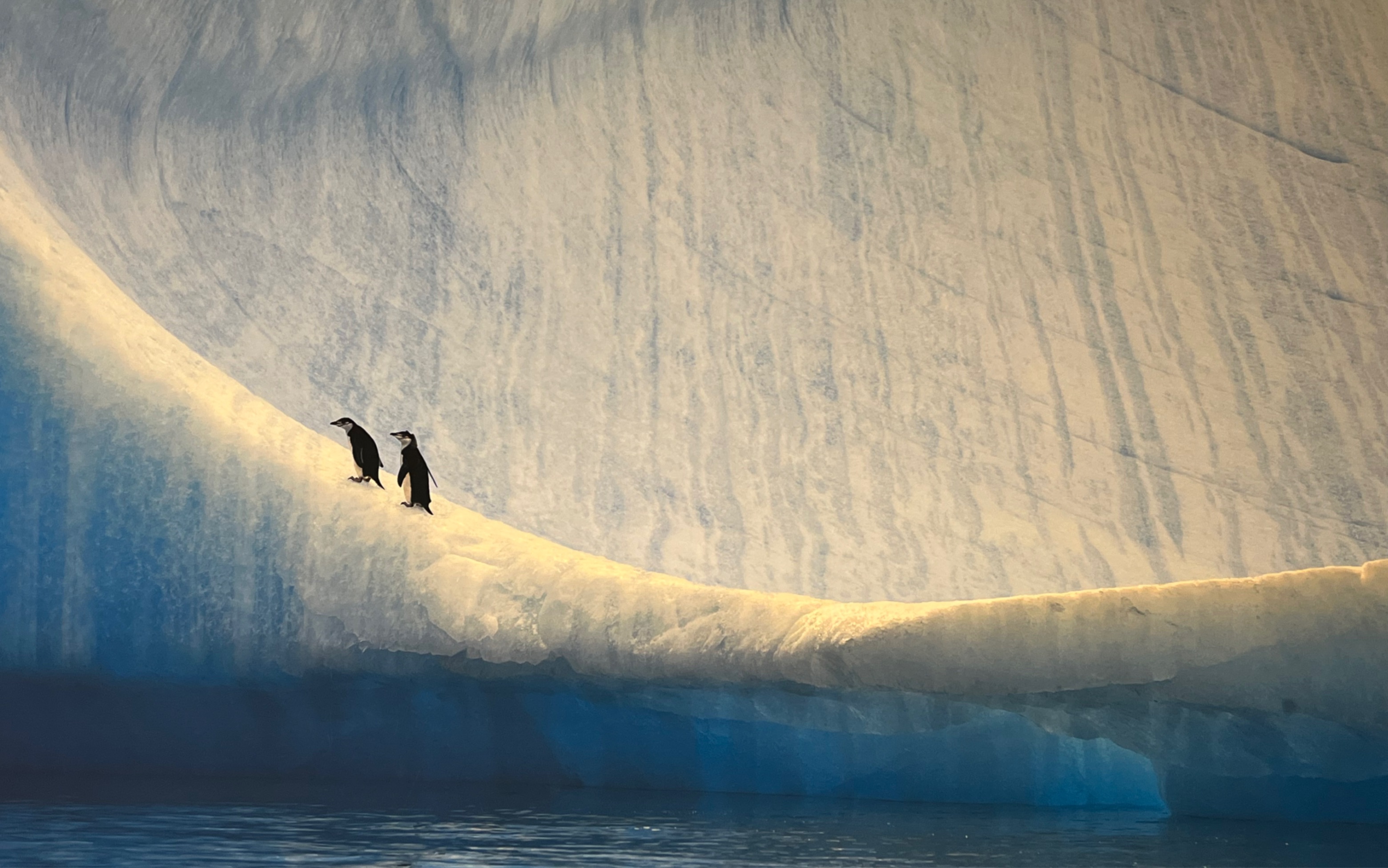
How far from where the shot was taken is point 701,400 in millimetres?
12898

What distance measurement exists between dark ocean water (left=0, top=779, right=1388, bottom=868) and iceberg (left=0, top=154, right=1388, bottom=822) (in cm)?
23

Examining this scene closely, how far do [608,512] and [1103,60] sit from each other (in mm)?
7043

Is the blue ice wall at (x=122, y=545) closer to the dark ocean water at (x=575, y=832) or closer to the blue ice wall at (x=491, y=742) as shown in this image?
the blue ice wall at (x=491, y=742)

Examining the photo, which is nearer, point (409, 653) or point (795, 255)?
point (409, 653)

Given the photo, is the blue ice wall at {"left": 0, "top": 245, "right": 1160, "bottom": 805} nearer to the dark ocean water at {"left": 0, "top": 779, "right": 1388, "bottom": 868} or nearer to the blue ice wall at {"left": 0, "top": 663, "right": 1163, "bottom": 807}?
the blue ice wall at {"left": 0, "top": 663, "right": 1163, "bottom": 807}

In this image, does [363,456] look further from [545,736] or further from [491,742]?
[545,736]

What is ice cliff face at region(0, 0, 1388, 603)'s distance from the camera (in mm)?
12000

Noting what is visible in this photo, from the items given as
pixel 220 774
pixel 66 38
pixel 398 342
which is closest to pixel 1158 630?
pixel 220 774

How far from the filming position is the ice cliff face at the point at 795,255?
1200 cm

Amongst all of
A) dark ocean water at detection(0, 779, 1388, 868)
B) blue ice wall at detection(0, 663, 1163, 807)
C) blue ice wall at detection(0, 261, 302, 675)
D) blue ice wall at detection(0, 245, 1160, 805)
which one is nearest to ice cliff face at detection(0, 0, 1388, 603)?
blue ice wall at detection(0, 261, 302, 675)

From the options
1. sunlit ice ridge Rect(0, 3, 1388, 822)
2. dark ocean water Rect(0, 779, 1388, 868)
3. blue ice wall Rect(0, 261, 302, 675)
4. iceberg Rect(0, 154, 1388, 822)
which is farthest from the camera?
blue ice wall Rect(0, 261, 302, 675)

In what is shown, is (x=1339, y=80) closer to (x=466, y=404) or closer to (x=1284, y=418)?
(x=1284, y=418)

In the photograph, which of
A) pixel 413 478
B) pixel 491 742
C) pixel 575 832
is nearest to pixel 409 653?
pixel 491 742

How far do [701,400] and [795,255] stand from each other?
1876 mm
